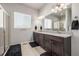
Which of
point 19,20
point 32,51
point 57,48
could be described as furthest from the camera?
point 19,20

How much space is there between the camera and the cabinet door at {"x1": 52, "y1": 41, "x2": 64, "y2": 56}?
1.88m

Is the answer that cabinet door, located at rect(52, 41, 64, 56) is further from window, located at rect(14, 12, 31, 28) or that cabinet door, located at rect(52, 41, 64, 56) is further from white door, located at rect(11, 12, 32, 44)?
window, located at rect(14, 12, 31, 28)

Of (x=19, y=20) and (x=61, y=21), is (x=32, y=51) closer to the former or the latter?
(x=61, y=21)

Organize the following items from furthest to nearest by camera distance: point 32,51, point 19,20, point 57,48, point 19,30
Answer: point 19,30, point 19,20, point 32,51, point 57,48

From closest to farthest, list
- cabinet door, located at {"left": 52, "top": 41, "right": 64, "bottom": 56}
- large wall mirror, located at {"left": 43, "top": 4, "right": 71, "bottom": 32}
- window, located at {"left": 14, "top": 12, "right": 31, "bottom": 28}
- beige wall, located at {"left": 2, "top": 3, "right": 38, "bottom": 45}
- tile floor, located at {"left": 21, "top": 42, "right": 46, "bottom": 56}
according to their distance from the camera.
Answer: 1. cabinet door, located at {"left": 52, "top": 41, "right": 64, "bottom": 56}
2. large wall mirror, located at {"left": 43, "top": 4, "right": 71, "bottom": 32}
3. tile floor, located at {"left": 21, "top": 42, "right": 46, "bottom": 56}
4. beige wall, located at {"left": 2, "top": 3, "right": 38, "bottom": 45}
5. window, located at {"left": 14, "top": 12, "right": 31, "bottom": 28}

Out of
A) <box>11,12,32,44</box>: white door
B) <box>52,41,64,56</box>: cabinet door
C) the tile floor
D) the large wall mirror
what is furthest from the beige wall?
<box>52,41,64,56</box>: cabinet door

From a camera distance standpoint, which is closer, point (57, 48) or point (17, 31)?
point (57, 48)

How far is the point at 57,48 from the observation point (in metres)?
2.04

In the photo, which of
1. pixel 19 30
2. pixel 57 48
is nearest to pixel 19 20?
pixel 19 30

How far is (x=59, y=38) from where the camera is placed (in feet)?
6.24

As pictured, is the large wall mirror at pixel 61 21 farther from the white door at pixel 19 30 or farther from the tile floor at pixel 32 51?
the white door at pixel 19 30

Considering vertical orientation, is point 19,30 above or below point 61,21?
below

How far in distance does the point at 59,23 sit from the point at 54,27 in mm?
304

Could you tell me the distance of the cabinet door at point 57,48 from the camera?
1885 mm
